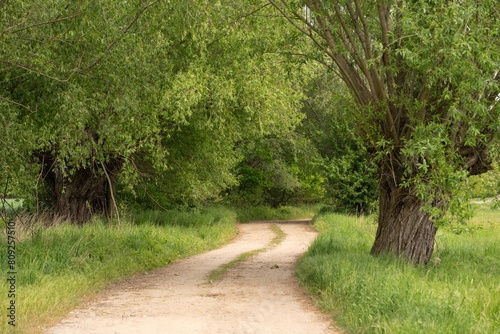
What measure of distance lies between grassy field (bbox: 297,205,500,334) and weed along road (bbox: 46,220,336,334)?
0.40 m

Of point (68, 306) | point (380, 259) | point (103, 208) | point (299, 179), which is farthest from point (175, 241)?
point (299, 179)

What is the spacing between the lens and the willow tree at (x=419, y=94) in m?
9.77

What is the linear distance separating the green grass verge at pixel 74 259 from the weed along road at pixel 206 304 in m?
0.32

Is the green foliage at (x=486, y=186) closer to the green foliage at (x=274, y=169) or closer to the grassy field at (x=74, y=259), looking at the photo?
the grassy field at (x=74, y=259)

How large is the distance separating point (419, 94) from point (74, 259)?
24.0 ft

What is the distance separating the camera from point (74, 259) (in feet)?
40.3

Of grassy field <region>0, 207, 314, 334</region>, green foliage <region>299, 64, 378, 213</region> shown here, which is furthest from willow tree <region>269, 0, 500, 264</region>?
green foliage <region>299, 64, 378, 213</region>

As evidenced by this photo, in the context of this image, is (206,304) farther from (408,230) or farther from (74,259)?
(408,230)

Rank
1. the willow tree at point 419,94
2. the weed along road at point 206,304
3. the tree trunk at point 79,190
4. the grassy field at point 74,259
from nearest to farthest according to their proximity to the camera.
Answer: the weed along road at point 206,304 → the grassy field at point 74,259 → the willow tree at point 419,94 → the tree trunk at point 79,190

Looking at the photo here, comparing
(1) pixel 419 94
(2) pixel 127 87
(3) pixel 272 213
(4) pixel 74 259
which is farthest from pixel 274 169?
(2) pixel 127 87

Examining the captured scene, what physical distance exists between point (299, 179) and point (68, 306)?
3496 centimetres

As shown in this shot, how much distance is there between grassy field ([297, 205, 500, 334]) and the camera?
7191 mm

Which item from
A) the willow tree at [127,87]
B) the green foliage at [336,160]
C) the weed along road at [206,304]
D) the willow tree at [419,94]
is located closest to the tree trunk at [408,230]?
the willow tree at [419,94]

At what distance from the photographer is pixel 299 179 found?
43844mm
